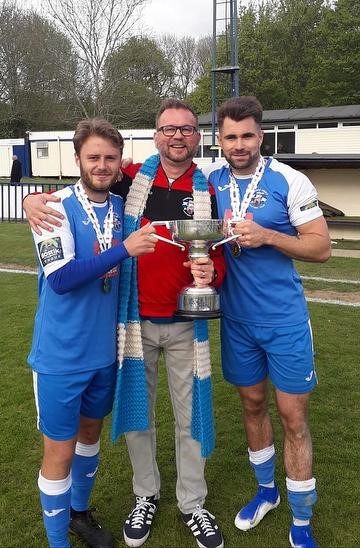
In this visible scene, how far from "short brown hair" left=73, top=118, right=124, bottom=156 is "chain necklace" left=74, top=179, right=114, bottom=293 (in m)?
0.20

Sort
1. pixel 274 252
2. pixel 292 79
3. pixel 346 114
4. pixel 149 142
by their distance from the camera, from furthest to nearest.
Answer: pixel 292 79 < pixel 149 142 < pixel 346 114 < pixel 274 252

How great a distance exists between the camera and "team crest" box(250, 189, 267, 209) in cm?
285

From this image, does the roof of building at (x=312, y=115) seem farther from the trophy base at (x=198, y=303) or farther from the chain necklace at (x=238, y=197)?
the trophy base at (x=198, y=303)

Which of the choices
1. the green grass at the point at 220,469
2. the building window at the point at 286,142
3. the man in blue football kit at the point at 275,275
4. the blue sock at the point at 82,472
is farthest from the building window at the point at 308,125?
the blue sock at the point at 82,472

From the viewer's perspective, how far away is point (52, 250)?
2486 millimetres

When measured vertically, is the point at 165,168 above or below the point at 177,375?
above

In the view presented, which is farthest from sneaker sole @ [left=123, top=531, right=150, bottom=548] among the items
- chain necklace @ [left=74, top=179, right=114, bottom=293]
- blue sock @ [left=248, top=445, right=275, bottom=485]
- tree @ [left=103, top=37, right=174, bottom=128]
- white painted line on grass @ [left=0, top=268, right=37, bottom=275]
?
tree @ [left=103, top=37, right=174, bottom=128]

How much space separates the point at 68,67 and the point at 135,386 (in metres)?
31.2

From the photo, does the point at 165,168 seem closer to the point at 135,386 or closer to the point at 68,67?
the point at 135,386

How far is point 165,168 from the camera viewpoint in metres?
3.04

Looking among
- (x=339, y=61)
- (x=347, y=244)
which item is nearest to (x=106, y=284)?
(x=347, y=244)

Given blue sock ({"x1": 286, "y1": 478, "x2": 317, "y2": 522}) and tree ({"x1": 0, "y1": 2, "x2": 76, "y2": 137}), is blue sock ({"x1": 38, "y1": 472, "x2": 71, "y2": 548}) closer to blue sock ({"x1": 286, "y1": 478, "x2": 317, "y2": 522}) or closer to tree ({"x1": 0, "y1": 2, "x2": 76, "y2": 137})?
blue sock ({"x1": 286, "y1": 478, "x2": 317, "y2": 522})

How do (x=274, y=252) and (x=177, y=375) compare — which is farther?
(x=177, y=375)

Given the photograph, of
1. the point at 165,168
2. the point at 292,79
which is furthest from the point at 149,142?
the point at 165,168
